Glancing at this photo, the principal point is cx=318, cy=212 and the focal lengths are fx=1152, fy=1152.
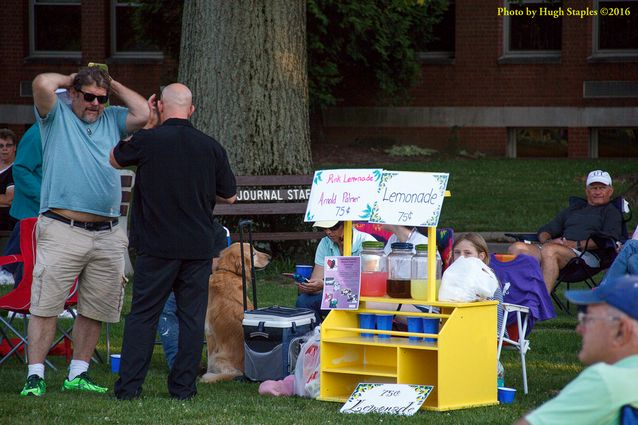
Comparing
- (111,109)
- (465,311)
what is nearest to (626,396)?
(465,311)

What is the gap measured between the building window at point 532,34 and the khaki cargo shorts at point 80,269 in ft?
58.2

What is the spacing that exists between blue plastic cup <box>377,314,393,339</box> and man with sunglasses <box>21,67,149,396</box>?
1.72 m

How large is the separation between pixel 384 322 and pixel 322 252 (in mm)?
1157

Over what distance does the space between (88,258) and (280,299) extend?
177 inches

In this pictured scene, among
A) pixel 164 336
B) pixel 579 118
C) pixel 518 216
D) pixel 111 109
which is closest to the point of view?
pixel 111 109

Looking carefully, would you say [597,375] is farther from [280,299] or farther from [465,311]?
[280,299]

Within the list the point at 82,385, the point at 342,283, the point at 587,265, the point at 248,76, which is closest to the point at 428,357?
the point at 342,283

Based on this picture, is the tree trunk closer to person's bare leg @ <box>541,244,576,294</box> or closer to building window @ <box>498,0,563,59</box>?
person's bare leg @ <box>541,244,576,294</box>

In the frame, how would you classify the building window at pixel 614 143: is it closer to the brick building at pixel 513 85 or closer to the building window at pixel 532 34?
the brick building at pixel 513 85

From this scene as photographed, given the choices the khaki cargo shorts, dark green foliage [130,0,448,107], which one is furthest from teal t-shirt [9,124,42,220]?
dark green foliage [130,0,448,107]

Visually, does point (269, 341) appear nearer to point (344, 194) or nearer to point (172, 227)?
point (344, 194)

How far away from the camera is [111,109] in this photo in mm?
7301

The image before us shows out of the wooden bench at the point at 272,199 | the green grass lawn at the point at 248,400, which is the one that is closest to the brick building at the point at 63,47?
the wooden bench at the point at 272,199

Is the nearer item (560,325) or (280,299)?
(560,325)
